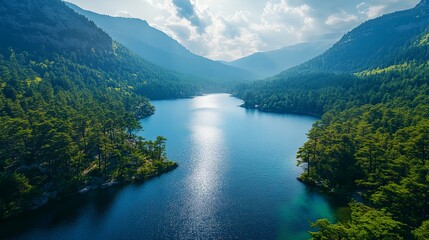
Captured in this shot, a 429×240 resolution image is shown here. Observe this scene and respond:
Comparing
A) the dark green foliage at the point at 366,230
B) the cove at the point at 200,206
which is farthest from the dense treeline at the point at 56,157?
the dark green foliage at the point at 366,230

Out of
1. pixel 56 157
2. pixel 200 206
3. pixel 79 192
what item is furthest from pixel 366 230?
pixel 56 157

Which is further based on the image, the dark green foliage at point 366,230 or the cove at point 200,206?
the cove at point 200,206

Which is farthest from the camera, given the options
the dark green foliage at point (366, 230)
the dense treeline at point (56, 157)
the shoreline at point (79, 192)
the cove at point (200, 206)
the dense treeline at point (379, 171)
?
the dense treeline at point (56, 157)

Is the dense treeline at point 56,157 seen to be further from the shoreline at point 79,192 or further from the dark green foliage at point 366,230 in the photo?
the dark green foliage at point 366,230

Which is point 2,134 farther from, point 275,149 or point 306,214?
point 275,149

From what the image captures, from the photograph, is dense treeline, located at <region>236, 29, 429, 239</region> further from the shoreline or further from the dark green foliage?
the shoreline

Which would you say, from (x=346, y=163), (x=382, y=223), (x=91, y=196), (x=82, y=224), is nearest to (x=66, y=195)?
(x=91, y=196)

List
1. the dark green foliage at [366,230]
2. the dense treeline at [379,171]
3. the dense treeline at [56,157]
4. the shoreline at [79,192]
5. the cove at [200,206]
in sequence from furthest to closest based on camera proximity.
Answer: the dense treeline at [56,157], the shoreline at [79,192], the cove at [200,206], the dense treeline at [379,171], the dark green foliage at [366,230]

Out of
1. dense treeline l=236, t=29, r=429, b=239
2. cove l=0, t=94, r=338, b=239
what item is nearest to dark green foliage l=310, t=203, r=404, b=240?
dense treeline l=236, t=29, r=429, b=239
